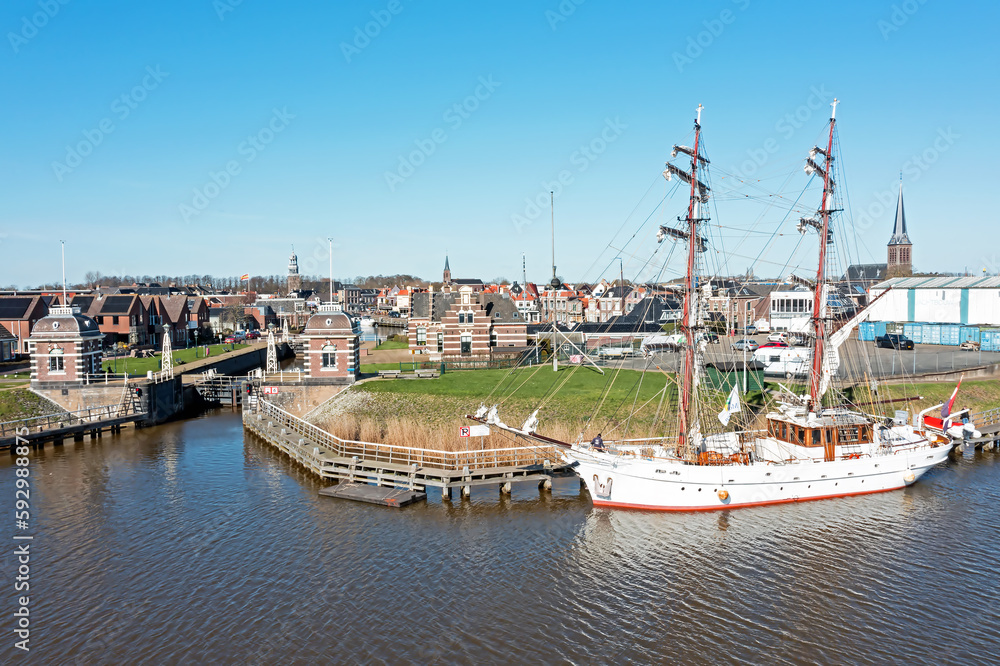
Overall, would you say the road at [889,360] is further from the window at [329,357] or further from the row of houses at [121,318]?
the row of houses at [121,318]

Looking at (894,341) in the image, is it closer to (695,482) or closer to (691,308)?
(691,308)

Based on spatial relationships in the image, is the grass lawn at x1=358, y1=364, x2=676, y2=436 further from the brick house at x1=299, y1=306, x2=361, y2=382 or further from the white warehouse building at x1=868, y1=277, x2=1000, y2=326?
the white warehouse building at x1=868, y1=277, x2=1000, y2=326

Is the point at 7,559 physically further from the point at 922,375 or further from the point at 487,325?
the point at 922,375

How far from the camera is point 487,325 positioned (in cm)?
6419

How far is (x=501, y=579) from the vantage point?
22297 mm

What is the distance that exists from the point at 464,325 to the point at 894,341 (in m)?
42.4

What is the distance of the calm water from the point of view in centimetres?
1852

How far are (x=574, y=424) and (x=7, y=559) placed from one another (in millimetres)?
26991

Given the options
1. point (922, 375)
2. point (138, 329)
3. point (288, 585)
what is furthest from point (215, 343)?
point (922, 375)

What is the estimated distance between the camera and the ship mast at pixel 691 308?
3133cm

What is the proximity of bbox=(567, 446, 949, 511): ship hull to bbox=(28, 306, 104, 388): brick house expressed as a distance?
38.9 meters

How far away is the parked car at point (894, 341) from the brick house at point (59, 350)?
68372 millimetres

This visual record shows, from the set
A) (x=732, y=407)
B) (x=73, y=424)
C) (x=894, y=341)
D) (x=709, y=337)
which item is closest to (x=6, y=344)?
(x=73, y=424)

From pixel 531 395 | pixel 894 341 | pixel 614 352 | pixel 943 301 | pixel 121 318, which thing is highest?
pixel 943 301
